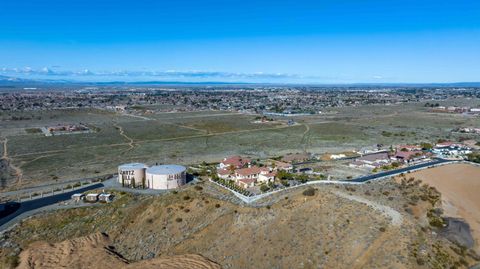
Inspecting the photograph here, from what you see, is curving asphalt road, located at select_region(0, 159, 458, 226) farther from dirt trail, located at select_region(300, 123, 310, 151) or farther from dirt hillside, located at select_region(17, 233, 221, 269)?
dirt trail, located at select_region(300, 123, 310, 151)

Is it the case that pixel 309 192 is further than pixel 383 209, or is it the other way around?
pixel 309 192

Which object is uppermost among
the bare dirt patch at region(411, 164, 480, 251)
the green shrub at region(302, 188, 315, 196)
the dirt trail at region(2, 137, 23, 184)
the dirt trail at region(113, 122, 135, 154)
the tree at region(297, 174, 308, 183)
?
the green shrub at region(302, 188, 315, 196)

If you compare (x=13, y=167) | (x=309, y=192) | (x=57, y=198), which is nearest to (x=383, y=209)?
(x=309, y=192)

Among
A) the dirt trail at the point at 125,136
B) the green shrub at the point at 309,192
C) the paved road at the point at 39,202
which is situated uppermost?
the green shrub at the point at 309,192

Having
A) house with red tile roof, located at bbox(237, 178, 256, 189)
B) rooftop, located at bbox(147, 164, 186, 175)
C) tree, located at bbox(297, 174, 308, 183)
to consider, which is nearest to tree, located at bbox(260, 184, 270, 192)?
house with red tile roof, located at bbox(237, 178, 256, 189)

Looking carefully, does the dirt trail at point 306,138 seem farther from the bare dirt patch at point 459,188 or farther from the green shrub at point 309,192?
the green shrub at point 309,192

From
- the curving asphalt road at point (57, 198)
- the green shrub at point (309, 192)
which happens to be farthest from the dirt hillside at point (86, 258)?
the green shrub at point (309, 192)

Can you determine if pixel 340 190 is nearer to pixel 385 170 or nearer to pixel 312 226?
pixel 312 226

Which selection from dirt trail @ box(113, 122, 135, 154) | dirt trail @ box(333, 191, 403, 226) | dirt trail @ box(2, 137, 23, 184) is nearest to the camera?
dirt trail @ box(333, 191, 403, 226)

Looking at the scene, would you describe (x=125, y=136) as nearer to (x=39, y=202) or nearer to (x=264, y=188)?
(x=39, y=202)

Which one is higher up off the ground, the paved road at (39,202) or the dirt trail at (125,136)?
the paved road at (39,202)

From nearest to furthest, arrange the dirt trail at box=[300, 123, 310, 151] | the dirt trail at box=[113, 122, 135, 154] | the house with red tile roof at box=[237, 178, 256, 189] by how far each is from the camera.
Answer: the house with red tile roof at box=[237, 178, 256, 189] < the dirt trail at box=[113, 122, 135, 154] < the dirt trail at box=[300, 123, 310, 151]
